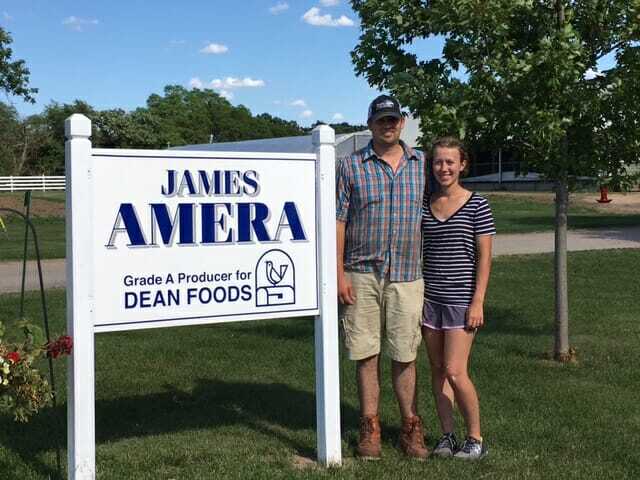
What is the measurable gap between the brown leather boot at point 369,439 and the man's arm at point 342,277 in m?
0.69

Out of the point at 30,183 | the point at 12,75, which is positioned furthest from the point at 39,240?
the point at 30,183

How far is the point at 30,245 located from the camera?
17.5 m

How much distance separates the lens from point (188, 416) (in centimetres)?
559

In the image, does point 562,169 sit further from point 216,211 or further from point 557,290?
point 216,211

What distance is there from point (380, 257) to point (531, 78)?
259cm

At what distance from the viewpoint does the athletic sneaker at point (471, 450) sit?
4602 mm

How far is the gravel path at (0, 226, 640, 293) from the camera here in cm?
1209

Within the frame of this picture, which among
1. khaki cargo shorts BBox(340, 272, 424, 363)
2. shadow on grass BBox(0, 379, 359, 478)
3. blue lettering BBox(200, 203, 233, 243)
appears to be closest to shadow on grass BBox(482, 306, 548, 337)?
shadow on grass BBox(0, 379, 359, 478)

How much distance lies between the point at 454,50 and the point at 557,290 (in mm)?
2245

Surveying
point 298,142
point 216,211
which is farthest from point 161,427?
point 298,142

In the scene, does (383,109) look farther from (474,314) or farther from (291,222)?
(474,314)

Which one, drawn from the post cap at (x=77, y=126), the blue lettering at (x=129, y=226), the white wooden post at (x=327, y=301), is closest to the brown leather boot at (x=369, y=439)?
the white wooden post at (x=327, y=301)

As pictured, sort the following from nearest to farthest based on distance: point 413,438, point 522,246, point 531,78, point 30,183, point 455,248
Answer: point 455,248, point 413,438, point 531,78, point 522,246, point 30,183

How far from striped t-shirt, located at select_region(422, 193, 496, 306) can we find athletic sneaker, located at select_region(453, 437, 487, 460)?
0.82m
